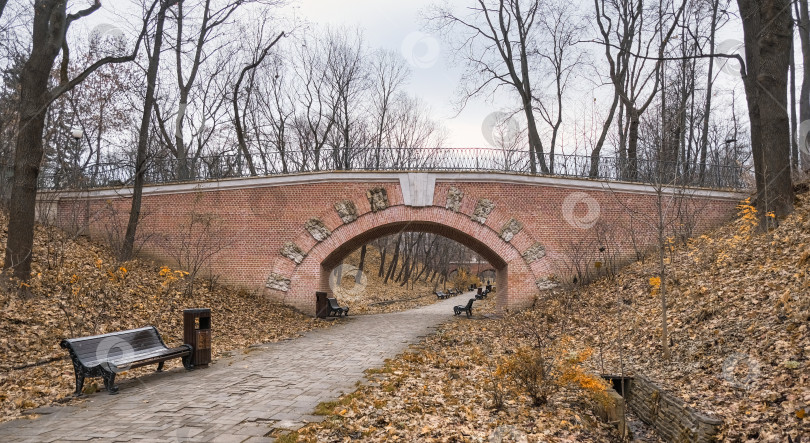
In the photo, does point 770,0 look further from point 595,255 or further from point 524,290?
point 524,290

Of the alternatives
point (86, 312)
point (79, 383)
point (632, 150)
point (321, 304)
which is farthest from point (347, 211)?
point (632, 150)

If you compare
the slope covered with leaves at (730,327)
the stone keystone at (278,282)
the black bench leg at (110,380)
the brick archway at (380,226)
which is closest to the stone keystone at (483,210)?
the brick archway at (380,226)

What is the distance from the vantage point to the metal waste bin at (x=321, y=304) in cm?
1517

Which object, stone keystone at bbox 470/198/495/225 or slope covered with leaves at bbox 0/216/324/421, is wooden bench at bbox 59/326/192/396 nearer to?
slope covered with leaves at bbox 0/216/324/421

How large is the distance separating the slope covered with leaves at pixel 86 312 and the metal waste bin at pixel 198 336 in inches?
25.6

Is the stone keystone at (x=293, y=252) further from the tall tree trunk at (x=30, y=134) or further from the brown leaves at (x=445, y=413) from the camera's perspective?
the brown leaves at (x=445, y=413)

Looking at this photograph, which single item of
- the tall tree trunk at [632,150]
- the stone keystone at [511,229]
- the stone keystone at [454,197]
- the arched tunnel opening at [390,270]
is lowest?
the arched tunnel opening at [390,270]

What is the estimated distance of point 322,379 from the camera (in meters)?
6.82

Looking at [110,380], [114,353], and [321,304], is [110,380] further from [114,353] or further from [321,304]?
[321,304]

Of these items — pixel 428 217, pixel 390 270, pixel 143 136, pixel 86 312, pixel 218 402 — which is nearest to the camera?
pixel 218 402

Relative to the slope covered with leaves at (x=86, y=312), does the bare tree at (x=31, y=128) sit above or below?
above

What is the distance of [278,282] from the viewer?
595 inches

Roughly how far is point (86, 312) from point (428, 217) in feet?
28.9

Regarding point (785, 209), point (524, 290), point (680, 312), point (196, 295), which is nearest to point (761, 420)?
point (680, 312)
